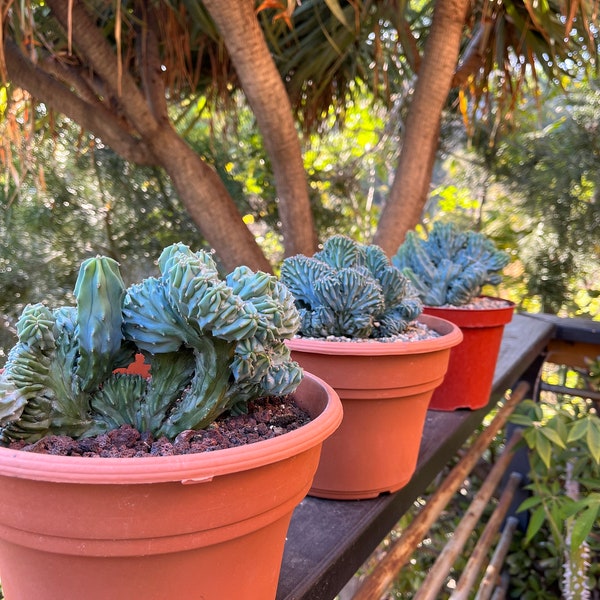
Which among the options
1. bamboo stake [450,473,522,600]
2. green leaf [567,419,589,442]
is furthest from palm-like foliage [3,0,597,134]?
bamboo stake [450,473,522,600]

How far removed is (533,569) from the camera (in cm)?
156

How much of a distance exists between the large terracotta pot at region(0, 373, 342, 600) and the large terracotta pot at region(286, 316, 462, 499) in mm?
225

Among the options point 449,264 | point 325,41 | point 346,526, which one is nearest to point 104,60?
point 325,41

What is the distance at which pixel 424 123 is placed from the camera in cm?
150

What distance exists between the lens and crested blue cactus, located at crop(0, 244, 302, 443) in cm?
38

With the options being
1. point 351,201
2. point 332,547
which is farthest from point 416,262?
point 351,201

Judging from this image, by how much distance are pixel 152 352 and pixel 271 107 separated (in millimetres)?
1059

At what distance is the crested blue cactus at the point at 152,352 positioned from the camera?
1.25ft

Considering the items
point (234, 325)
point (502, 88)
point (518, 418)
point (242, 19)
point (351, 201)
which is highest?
point (502, 88)

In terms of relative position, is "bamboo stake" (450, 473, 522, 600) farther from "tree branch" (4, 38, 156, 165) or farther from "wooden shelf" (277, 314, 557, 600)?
"tree branch" (4, 38, 156, 165)

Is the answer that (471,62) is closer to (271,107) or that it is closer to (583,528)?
(271,107)

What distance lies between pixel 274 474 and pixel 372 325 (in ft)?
1.16

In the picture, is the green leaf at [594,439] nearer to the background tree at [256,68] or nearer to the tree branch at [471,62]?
the background tree at [256,68]

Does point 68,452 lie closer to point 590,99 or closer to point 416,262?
point 416,262
